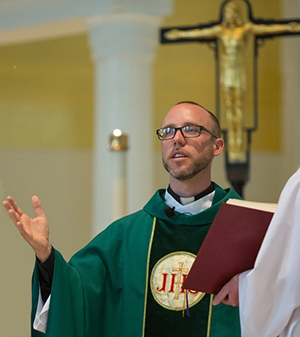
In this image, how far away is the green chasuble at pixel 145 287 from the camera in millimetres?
3271

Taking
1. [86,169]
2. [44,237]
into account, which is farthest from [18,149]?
[44,237]

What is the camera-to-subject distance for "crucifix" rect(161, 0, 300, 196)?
694 cm

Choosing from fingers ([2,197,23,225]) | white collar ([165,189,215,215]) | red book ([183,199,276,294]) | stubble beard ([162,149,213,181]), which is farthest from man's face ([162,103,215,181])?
fingers ([2,197,23,225])

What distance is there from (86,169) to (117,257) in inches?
249

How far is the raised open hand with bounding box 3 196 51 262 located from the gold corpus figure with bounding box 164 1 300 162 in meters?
4.24

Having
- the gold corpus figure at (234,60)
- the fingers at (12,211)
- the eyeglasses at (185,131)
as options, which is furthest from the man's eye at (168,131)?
the gold corpus figure at (234,60)

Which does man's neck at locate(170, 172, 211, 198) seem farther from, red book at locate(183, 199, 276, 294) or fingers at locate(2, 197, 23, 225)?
fingers at locate(2, 197, 23, 225)

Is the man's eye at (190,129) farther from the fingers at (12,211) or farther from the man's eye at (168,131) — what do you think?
the fingers at (12,211)

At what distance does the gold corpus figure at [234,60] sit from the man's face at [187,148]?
372 cm

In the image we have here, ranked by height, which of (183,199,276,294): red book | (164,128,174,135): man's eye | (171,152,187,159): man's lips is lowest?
(183,199,276,294): red book

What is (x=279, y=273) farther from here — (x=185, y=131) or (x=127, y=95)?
(x=127, y=95)

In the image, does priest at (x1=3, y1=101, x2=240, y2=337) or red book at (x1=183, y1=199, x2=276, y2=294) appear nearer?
red book at (x1=183, y1=199, x2=276, y2=294)

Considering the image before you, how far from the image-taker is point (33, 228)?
9.96 ft

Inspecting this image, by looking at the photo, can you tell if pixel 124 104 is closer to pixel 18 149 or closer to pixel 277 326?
pixel 18 149
